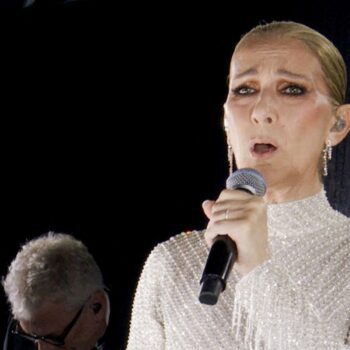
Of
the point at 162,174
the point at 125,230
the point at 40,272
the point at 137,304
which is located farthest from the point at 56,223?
the point at 137,304

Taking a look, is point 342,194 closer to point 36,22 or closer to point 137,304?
point 137,304

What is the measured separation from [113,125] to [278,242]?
2409 mm

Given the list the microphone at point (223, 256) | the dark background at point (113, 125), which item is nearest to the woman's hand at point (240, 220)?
the microphone at point (223, 256)

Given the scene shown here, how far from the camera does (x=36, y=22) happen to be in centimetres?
358

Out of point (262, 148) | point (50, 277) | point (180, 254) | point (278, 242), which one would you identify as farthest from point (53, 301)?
point (262, 148)

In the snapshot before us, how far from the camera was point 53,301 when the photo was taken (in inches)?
91.9

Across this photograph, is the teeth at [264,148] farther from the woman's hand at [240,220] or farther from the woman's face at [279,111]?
the woman's hand at [240,220]

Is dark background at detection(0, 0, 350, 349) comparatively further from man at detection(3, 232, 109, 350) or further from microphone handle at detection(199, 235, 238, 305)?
microphone handle at detection(199, 235, 238, 305)

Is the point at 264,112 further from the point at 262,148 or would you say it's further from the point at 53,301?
the point at 53,301

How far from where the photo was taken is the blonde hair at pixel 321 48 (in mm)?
1297

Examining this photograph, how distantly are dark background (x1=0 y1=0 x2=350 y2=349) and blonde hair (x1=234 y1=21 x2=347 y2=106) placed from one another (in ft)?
5.55

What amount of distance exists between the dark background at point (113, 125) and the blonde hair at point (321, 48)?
66.6 inches

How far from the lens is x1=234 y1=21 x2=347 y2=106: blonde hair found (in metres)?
Answer: 1.30

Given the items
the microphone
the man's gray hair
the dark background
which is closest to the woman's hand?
the microphone
